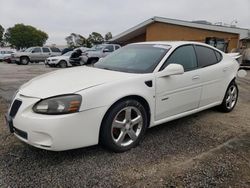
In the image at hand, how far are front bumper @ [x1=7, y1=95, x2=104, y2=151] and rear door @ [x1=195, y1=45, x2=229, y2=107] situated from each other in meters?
2.17

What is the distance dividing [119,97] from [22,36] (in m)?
74.1

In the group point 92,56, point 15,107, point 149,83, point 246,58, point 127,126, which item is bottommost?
point 246,58

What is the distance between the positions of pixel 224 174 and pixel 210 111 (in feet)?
8.25

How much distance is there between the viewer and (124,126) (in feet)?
10.6

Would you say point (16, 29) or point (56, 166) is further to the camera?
point (16, 29)

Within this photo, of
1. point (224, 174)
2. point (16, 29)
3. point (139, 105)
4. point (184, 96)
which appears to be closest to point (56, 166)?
point (139, 105)

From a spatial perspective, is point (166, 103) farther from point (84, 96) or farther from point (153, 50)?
point (84, 96)

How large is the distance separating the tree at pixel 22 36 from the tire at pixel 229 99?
2855 inches

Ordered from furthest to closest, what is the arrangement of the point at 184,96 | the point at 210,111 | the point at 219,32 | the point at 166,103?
the point at 219,32 → the point at 210,111 → the point at 184,96 → the point at 166,103

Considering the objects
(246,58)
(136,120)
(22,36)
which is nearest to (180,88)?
(136,120)

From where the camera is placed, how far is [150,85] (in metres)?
3.42

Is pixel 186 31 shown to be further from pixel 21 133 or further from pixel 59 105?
pixel 21 133

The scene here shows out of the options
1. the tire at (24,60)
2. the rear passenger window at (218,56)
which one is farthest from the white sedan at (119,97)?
the tire at (24,60)

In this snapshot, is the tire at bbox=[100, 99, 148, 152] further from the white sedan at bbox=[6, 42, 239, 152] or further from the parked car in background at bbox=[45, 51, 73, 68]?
the parked car in background at bbox=[45, 51, 73, 68]
